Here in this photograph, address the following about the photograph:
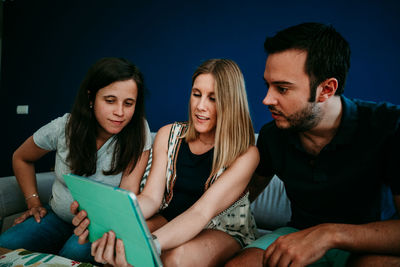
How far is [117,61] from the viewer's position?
127cm

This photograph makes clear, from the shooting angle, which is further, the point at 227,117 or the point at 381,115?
the point at 227,117

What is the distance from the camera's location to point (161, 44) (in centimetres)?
255

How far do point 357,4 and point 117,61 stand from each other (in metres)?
1.66

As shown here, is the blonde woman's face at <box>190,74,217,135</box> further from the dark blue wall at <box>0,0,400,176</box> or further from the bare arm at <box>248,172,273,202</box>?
the dark blue wall at <box>0,0,400,176</box>

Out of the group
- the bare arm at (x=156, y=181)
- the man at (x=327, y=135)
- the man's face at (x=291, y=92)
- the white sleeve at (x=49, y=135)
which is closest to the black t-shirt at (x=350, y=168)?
the man at (x=327, y=135)

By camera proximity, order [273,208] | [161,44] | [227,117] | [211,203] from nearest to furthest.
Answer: [211,203] < [227,117] < [273,208] < [161,44]

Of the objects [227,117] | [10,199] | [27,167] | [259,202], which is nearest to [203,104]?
[227,117]

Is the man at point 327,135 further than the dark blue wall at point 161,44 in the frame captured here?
No

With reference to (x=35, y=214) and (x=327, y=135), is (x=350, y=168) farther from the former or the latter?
(x=35, y=214)

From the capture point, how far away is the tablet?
602 millimetres

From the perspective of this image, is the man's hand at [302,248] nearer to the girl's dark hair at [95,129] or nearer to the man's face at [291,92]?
the man's face at [291,92]

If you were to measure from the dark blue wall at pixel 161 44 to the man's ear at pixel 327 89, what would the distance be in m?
1.08

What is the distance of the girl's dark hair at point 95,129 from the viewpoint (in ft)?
4.11

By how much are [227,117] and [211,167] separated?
0.76 feet
